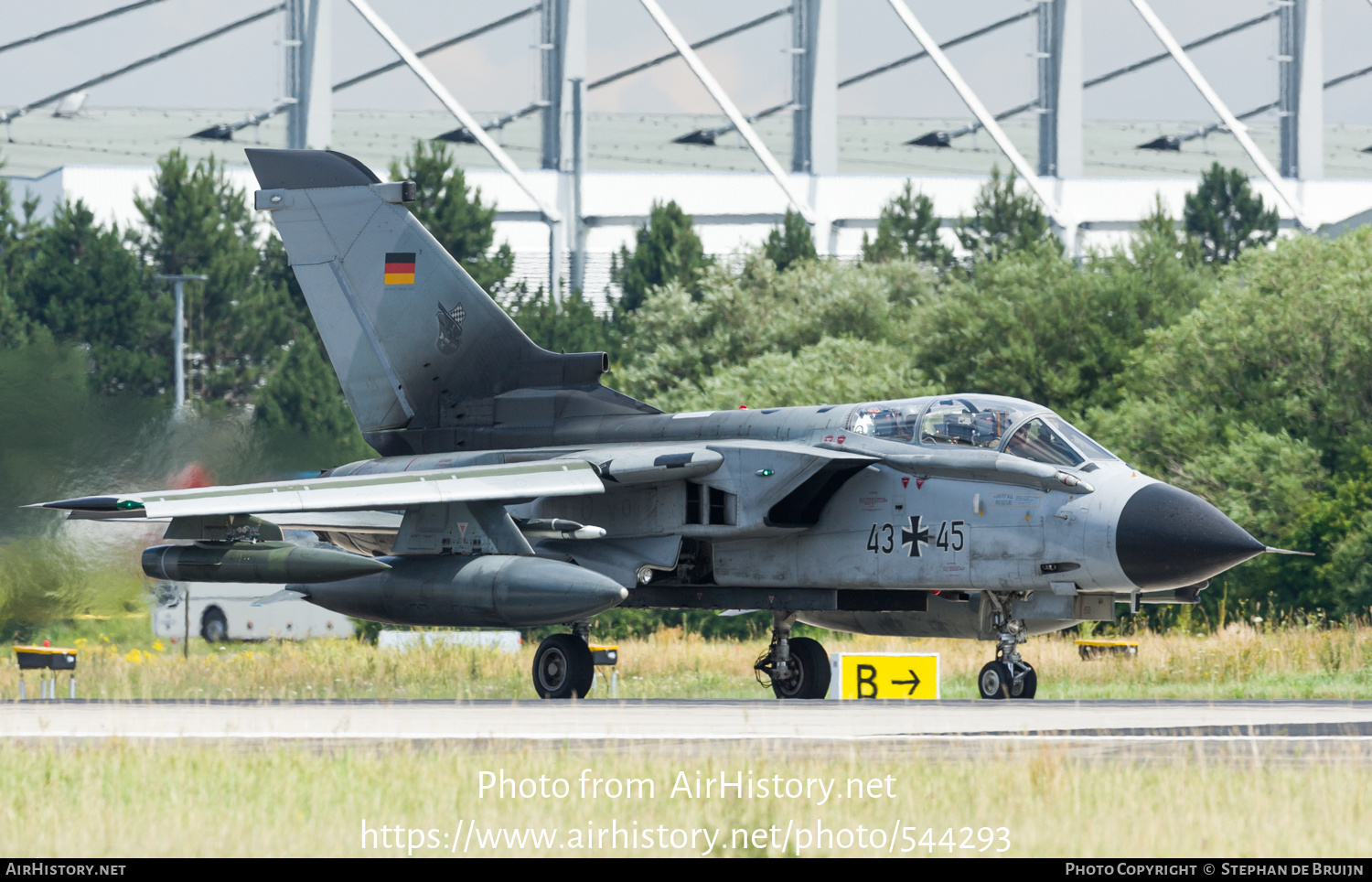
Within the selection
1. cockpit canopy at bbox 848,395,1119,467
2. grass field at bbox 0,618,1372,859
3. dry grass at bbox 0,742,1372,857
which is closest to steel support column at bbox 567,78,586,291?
cockpit canopy at bbox 848,395,1119,467

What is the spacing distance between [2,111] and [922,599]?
5160 cm

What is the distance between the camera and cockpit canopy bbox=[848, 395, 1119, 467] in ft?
53.7

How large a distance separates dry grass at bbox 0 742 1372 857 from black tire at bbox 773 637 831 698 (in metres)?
7.17

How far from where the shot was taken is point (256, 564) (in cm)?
1722

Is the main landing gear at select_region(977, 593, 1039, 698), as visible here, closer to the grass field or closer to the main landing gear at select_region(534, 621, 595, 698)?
the main landing gear at select_region(534, 621, 595, 698)

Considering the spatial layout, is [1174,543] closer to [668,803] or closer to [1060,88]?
[668,803]

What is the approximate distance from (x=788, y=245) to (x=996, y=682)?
4019cm

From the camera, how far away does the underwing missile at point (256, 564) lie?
1716cm

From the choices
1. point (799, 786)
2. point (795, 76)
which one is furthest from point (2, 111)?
point (799, 786)

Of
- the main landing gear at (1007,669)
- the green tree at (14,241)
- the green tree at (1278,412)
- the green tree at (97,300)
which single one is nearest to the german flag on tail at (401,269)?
the main landing gear at (1007,669)

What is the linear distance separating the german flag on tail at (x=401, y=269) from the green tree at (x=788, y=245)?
34711 mm

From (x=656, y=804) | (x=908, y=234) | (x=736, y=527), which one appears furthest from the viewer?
(x=908, y=234)

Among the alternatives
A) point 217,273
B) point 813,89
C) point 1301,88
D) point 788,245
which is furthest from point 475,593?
point 1301,88

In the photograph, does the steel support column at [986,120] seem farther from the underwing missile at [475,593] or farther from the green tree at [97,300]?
the underwing missile at [475,593]
